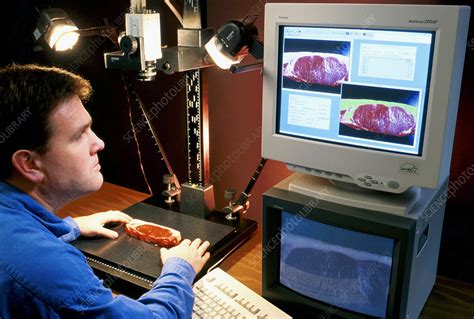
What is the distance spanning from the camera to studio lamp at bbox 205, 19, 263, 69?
4.35 ft

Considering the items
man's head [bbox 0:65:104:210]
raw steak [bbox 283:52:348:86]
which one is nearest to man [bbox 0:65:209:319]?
man's head [bbox 0:65:104:210]

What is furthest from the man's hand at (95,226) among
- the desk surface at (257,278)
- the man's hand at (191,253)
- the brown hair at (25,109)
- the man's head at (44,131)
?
the brown hair at (25,109)

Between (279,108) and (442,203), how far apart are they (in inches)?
20.0

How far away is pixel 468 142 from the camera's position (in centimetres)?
149

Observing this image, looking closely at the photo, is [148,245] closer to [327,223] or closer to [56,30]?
[327,223]

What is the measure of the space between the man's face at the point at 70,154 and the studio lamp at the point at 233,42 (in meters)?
0.43

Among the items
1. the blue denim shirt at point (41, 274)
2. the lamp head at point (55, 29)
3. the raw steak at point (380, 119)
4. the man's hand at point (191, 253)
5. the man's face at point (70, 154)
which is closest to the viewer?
the blue denim shirt at point (41, 274)

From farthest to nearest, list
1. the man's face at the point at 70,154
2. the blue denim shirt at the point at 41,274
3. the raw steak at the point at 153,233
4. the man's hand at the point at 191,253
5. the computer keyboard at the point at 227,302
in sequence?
the raw steak at the point at 153,233
the man's hand at the point at 191,253
the computer keyboard at the point at 227,302
the man's face at the point at 70,154
the blue denim shirt at the point at 41,274

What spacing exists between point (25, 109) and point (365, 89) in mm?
743

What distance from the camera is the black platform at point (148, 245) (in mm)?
1401

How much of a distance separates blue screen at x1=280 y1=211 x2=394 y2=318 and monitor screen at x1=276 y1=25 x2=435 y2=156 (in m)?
0.23

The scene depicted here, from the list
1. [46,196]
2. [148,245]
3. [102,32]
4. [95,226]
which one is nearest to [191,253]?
[148,245]

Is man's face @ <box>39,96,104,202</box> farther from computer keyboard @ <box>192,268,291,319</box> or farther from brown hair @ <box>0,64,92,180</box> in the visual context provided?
computer keyboard @ <box>192,268,291,319</box>

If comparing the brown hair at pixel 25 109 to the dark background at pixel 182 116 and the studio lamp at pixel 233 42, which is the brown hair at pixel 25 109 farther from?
the dark background at pixel 182 116
